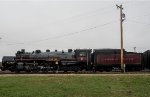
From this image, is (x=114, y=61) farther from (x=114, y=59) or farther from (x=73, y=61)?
(x=73, y=61)

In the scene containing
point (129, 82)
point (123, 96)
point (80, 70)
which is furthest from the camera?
point (80, 70)

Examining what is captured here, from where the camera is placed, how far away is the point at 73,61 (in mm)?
43719

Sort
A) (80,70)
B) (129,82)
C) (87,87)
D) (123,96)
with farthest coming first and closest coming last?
(80,70) → (129,82) → (87,87) → (123,96)

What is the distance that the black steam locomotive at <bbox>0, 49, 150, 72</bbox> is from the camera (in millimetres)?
43625

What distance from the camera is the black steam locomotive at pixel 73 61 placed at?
43625 millimetres

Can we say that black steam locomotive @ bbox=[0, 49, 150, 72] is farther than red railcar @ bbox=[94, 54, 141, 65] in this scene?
No

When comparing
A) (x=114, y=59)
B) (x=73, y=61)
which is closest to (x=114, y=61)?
(x=114, y=59)

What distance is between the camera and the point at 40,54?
44906 mm

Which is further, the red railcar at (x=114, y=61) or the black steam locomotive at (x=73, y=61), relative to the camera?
the red railcar at (x=114, y=61)

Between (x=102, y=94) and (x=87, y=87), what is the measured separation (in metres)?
2.82

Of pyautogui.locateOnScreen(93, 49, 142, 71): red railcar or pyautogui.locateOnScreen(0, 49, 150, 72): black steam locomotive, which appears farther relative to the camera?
pyautogui.locateOnScreen(93, 49, 142, 71): red railcar

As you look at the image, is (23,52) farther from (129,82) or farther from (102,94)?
(102,94)

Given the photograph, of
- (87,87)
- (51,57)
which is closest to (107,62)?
(51,57)

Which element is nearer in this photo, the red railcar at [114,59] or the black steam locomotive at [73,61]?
the black steam locomotive at [73,61]
